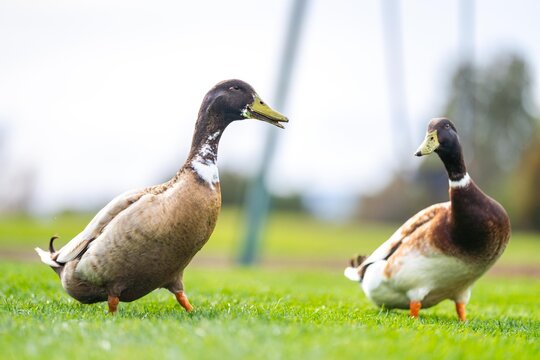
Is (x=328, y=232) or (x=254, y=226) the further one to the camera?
(x=328, y=232)

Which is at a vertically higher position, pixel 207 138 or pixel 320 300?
pixel 207 138

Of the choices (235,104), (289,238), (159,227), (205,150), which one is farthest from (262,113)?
(289,238)

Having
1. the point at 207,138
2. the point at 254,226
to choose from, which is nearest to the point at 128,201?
Result: the point at 207,138

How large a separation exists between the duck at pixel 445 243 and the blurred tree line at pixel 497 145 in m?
29.1

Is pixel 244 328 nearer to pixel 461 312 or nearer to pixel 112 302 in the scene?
pixel 112 302

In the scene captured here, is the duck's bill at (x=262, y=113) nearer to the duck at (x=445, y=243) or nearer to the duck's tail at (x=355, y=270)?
the duck at (x=445, y=243)

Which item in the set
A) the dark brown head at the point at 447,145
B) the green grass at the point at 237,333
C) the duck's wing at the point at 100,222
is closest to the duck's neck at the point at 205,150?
the duck's wing at the point at 100,222

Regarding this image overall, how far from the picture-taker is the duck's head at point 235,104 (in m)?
5.52

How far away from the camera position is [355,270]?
6.91m

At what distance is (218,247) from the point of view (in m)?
28.5

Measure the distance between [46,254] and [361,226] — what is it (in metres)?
35.8

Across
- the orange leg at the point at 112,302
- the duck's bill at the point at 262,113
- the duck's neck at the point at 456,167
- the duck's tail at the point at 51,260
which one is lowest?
the orange leg at the point at 112,302

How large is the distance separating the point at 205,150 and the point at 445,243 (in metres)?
2.14

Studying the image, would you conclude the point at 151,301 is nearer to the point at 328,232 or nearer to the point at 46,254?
the point at 46,254
